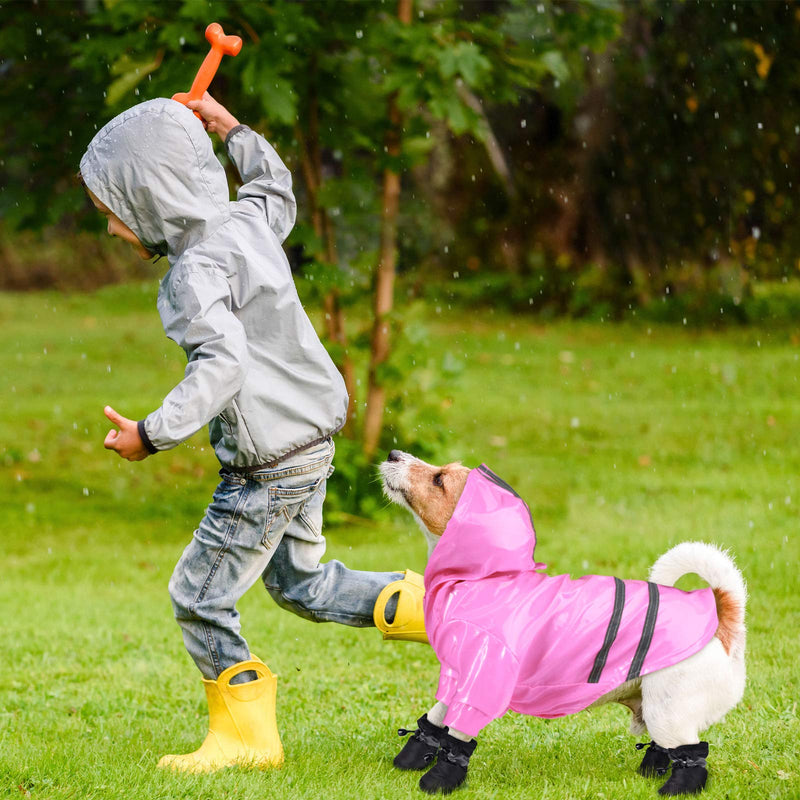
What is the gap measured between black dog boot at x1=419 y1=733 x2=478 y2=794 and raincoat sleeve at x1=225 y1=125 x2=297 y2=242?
1.66 metres

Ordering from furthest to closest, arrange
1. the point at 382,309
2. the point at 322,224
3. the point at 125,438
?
the point at 382,309
the point at 322,224
the point at 125,438

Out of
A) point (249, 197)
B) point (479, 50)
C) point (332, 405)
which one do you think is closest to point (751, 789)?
point (332, 405)

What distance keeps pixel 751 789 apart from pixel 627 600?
74 cm

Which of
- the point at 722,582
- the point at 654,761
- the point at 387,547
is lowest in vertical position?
the point at 387,547

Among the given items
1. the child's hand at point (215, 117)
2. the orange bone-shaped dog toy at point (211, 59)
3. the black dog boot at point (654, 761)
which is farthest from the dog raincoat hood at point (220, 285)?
the black dog boot at point (654, 761)

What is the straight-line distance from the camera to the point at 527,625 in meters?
3.29

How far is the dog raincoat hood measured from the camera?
10.8ft

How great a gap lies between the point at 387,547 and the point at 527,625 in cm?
375

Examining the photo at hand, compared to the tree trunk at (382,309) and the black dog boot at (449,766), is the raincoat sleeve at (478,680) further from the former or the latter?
the tree trunk at (382,309)

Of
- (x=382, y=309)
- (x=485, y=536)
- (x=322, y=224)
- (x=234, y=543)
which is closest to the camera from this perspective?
(x=485, y=536)

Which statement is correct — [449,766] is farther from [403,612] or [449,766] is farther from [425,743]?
[403,612]

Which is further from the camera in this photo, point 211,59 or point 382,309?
point 382,309

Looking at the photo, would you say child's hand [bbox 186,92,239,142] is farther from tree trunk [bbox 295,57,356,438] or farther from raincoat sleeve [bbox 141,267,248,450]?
tree trunk [bbox 295,57,356,438]

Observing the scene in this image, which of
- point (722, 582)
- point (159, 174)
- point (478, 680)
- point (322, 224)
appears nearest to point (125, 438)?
point (159, 174)
